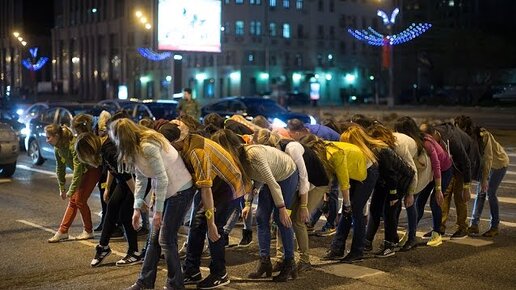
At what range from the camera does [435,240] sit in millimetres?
9086

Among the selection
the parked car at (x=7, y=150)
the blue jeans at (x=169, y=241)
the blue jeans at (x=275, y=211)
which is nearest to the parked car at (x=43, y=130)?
the parked car at (x=7, y=150)

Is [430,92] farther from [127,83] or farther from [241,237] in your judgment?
[241,237]

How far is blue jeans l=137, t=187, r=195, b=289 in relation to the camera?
21.1 feet

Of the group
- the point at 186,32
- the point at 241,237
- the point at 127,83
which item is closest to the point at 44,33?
the point at 127,83

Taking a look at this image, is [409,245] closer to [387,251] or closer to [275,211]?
[387,251]

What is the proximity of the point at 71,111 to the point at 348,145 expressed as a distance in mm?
14382

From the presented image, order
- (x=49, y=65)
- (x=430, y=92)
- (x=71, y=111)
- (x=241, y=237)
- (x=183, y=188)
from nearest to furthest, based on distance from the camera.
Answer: (x=183, y=188), (x=241, y=237), (x=71, y=111), (x=430, y=92), (x=49, y=65)

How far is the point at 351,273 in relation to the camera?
767 cm

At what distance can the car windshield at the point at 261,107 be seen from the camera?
1074 inches

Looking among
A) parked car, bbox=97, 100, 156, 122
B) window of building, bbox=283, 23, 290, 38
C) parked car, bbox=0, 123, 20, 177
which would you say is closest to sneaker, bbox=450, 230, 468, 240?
parked car, bbox=0, 123, 20, 177

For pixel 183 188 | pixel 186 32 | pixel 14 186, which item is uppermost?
pixel 186 32

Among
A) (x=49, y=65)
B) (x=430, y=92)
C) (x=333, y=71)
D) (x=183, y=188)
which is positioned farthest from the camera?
(x=49, y=65)

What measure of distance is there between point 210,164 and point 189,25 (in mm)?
28100

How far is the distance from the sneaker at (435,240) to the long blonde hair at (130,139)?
13.9 feet
